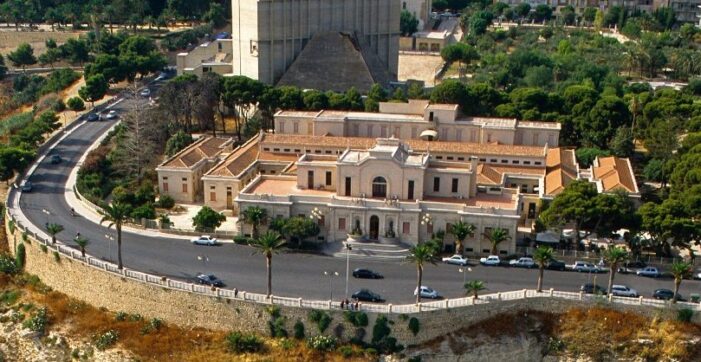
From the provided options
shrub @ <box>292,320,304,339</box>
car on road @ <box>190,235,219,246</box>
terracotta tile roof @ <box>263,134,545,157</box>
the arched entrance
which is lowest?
shrub @ <box>292,320,304,339</box>

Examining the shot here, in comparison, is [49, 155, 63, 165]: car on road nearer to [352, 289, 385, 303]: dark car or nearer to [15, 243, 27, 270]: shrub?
[15, 243, 27, 270]: shrub

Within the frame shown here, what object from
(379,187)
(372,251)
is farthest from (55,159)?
(372,251)

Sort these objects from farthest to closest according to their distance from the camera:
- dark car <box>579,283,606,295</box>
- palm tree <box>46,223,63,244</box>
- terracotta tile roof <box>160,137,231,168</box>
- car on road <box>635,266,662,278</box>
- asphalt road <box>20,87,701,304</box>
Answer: terracotta tile roof <box>160,137,231,168</box>, palm tree <box>46,223,63,244</box>, car on road <box>635,266,662,278</box>, asphalt road <box>20,87,701,304</box>, dark car <box>579,283,606,295</box>

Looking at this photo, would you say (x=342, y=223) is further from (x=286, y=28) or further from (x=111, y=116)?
(x=111, y=116)

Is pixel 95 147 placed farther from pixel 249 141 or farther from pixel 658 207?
pixel 658 207

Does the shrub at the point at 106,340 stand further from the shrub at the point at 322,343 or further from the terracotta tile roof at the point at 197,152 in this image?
the terracotta tile roof at the point at 197,152

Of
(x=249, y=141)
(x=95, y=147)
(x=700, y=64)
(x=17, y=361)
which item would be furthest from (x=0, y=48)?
(x=700, y=64)

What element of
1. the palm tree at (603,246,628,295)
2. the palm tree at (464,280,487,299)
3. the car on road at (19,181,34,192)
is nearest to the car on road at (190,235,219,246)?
the car on road at (19,181,34,192)
